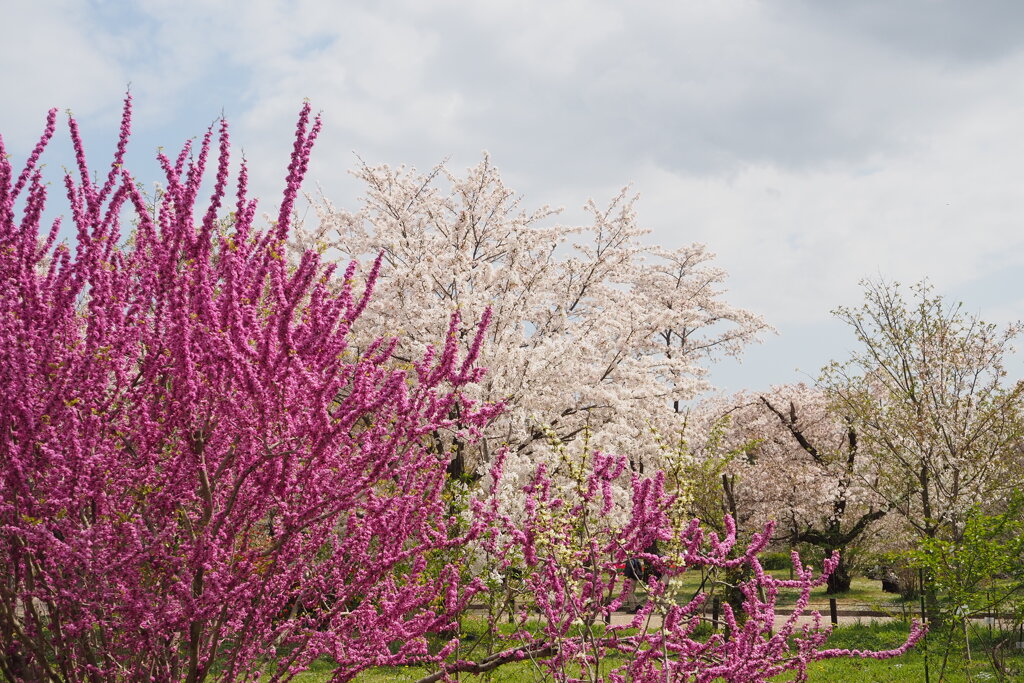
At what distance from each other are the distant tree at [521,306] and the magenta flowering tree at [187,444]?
26.3 feet

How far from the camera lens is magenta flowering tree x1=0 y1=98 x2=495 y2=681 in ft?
11.5

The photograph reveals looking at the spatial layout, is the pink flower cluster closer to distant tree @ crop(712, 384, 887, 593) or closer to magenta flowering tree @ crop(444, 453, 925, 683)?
magenta flowering tree @ crop(444, 453, 925, 683)

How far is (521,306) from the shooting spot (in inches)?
601

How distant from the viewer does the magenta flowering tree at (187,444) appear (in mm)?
3514

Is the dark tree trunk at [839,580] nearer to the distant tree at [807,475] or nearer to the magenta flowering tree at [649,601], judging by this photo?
the distant tree at [807,475]

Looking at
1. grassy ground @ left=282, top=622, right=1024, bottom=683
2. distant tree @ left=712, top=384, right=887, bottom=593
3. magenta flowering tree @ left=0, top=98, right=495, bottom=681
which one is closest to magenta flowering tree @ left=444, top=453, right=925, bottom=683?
magenta flowering tree @ left=0, top=98, right=495, bottom=681

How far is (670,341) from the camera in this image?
31.4m

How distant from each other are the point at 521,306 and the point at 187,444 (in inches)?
467

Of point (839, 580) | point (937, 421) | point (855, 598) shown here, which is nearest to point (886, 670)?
point (937, 421)

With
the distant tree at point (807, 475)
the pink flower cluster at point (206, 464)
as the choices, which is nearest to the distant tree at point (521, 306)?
the distant tree at point (807, 475)

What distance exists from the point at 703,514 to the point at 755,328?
58.2 feet

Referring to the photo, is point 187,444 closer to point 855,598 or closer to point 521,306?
point 521,306

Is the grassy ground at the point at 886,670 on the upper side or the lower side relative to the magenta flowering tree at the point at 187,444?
lower

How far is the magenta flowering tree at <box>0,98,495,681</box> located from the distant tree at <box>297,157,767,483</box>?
8027mm
